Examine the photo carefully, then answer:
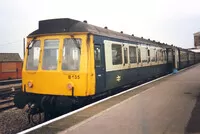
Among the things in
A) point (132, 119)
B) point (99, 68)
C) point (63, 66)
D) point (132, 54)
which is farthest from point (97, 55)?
point (132, 54)

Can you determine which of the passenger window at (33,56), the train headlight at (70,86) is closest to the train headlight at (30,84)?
the passenger window at (33,56)

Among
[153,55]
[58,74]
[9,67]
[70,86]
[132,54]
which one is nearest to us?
[70,86]

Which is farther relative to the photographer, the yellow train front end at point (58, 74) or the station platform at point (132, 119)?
the yellow train front end at point (58, 74)

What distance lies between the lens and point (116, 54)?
11.1 metres

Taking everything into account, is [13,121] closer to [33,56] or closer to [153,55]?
[33,56]

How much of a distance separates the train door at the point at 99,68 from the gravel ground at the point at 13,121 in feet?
9.14

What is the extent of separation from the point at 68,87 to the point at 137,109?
2.35 metres

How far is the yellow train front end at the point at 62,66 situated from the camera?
8680 mm

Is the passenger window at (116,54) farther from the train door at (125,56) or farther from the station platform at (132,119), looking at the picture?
the station platform at (132,119)

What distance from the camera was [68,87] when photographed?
8688 mm

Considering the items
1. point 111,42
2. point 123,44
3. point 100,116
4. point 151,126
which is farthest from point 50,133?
point 123,44

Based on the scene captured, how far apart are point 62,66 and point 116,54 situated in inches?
117

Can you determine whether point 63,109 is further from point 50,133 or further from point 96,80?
point 50,133

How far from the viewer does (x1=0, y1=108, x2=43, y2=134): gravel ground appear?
28.9ft
